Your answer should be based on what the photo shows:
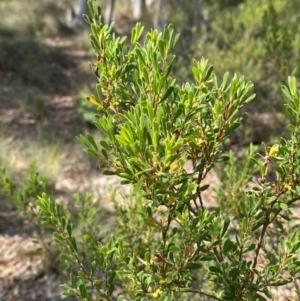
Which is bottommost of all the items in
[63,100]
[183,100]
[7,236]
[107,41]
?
[7,236]

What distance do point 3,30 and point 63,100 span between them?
10.1 feet

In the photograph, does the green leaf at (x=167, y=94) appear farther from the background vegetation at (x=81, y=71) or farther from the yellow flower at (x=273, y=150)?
the background vegetation at (x=81, y=71)

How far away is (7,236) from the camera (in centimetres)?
394

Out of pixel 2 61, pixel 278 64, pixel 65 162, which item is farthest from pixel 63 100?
pixel 278 64

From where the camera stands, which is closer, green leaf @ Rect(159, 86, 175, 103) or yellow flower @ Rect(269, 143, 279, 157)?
green leaf @ Rect(159, 86, 175, 103)

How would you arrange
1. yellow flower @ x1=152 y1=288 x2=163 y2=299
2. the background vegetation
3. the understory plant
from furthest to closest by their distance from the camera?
the background vegetation
yellow flower @ x1=152 y1=288 x2=163 y2=299
the understory plant

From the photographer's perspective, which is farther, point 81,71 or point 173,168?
point 81,71

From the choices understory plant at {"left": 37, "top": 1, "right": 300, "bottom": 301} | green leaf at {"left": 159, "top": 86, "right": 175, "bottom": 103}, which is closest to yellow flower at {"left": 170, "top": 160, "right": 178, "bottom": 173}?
understory plant at {"left": 37, "top": 1, "right": 300, "bottom": 301}

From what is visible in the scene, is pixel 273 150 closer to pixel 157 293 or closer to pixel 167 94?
pixel 167 94

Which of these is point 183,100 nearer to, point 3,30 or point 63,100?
point 63,100

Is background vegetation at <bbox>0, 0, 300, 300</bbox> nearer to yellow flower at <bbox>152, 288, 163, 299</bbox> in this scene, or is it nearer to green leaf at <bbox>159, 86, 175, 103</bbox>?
yellow flower at <bbox>152, 288, 163, 299</bbox>

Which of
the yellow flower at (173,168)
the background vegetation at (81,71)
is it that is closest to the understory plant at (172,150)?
the yellow flower at (173,168)

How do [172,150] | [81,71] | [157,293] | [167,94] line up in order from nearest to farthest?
[172,150] < [167,94] < [157,293] < [81,71]

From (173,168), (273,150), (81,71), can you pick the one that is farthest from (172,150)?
(81,71)
